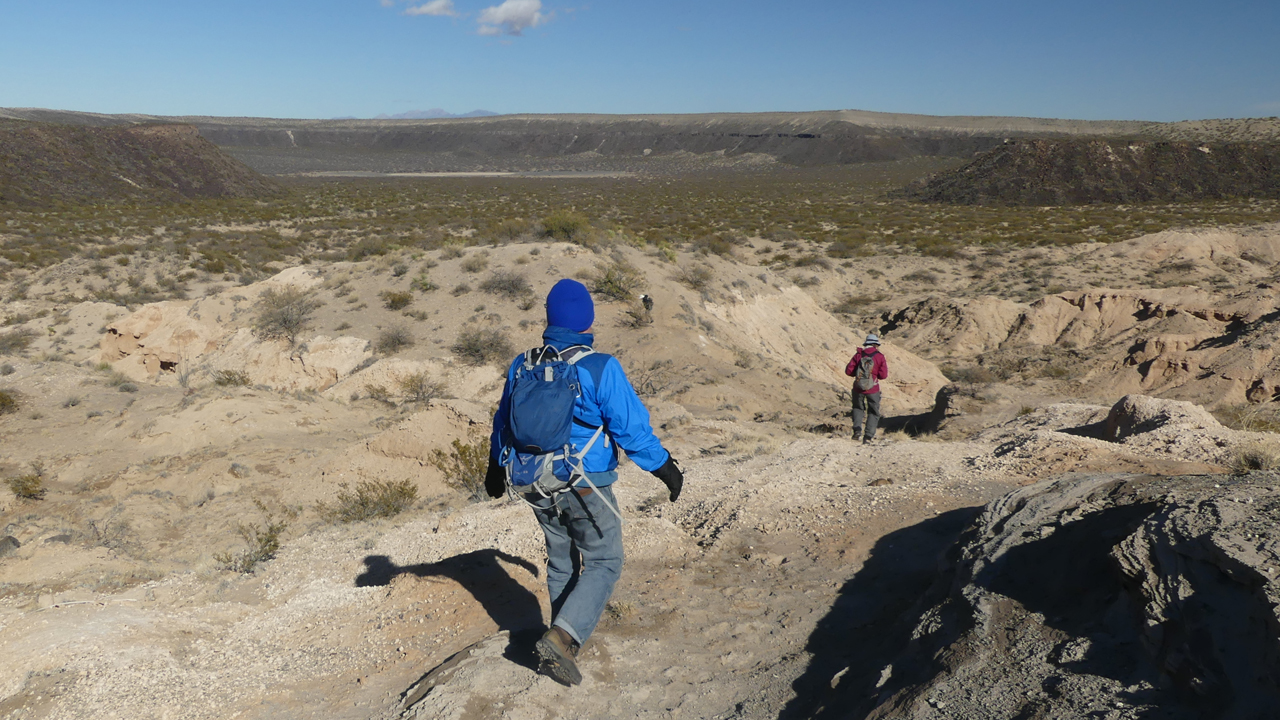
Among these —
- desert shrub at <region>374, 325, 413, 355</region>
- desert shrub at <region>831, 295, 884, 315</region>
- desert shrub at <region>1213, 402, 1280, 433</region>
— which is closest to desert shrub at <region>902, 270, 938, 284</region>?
desert shrub at <region>831, 295, 884, 315</region>

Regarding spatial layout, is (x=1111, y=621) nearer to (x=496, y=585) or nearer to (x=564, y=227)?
(x=496, y=585)

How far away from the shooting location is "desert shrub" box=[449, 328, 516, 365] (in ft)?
44.1

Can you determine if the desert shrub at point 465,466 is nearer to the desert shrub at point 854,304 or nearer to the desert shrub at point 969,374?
the desert shrub at point 969,374

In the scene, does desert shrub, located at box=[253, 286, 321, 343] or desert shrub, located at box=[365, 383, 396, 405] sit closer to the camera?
desert shrub, located at box=[365, 383, 396, 405]

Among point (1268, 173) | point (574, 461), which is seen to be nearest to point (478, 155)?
point (1268, 173)

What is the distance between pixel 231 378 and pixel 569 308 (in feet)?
37.8

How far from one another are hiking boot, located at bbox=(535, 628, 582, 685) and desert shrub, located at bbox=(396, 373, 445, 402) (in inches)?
375

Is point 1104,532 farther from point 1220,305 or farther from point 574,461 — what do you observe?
point 1220,305

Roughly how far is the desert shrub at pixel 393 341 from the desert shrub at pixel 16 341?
874 cm

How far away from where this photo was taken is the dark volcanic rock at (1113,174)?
50.1 metres

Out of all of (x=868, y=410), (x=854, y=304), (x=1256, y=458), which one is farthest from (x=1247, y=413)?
(x=854, y=304)

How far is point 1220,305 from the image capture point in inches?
619

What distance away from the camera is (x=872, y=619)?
13.3ft

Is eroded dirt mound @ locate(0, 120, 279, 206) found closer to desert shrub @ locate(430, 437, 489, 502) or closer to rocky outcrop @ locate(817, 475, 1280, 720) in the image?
desert shrub @ locate(430, 437, 489, 502)
